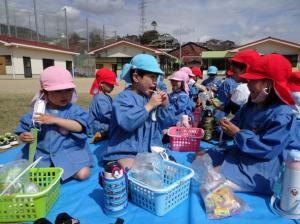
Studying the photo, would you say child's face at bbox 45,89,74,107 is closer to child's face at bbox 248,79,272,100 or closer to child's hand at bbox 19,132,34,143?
child's hand at bbox 19,132,34,143

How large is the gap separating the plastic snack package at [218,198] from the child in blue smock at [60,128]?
3.84 feet

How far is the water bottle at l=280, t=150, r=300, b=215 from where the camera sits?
5.88 feet

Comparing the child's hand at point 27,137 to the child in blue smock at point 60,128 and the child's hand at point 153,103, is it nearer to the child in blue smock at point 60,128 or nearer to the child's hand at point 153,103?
the child in blue smock at point 60,128

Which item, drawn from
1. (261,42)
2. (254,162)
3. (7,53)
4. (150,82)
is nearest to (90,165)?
(150,82)

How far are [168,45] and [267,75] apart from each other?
51.5 metres

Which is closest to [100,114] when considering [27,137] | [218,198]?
[27,137]

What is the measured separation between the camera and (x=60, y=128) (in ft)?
8.32

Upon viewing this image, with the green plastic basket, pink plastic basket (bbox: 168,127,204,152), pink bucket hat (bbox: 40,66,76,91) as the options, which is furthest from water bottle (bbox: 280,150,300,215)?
pink bucket hat (bbox: 40,66,76,91)

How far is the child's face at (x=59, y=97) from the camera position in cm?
249

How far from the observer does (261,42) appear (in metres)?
26.2

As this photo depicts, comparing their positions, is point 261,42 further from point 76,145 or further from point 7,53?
point 76,145

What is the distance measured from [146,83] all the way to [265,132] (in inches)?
47.2

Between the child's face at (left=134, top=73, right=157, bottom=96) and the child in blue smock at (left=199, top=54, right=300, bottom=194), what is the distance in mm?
826

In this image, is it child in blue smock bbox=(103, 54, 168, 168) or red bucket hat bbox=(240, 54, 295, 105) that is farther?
child in blue smock bbox=(103, 54, 168, 168)
